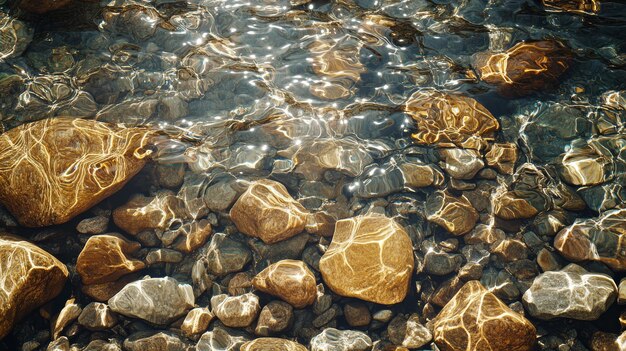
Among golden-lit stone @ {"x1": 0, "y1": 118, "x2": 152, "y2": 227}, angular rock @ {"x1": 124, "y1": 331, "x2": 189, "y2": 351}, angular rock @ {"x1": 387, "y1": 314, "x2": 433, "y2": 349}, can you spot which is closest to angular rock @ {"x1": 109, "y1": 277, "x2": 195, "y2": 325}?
angular rock @ {"x1": 124, "y1": 331, "x2": 189, "y2": 351}

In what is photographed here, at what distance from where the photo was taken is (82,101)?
575cm

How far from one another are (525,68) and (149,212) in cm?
626

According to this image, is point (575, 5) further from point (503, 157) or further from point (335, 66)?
point (335, 66)

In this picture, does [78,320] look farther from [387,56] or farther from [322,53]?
[387,56]

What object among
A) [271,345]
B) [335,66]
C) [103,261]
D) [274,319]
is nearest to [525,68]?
[335,66]

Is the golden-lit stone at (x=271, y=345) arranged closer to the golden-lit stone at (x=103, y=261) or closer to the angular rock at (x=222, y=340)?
the angular rock at (x=222, y=340)

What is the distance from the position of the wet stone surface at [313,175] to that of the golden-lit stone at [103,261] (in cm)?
3

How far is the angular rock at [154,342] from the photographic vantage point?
420 centimetres

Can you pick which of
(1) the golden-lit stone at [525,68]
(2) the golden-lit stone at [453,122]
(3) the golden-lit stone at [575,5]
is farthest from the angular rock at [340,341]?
(3) the golden-lit stone at [575,5]

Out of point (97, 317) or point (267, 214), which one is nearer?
point (97, 317)

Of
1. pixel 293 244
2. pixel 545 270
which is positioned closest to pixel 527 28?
pixel 545 270

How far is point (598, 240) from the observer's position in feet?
14.8

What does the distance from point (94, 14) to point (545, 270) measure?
342 inches

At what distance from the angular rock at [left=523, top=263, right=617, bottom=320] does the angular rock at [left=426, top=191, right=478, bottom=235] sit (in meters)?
1.08
